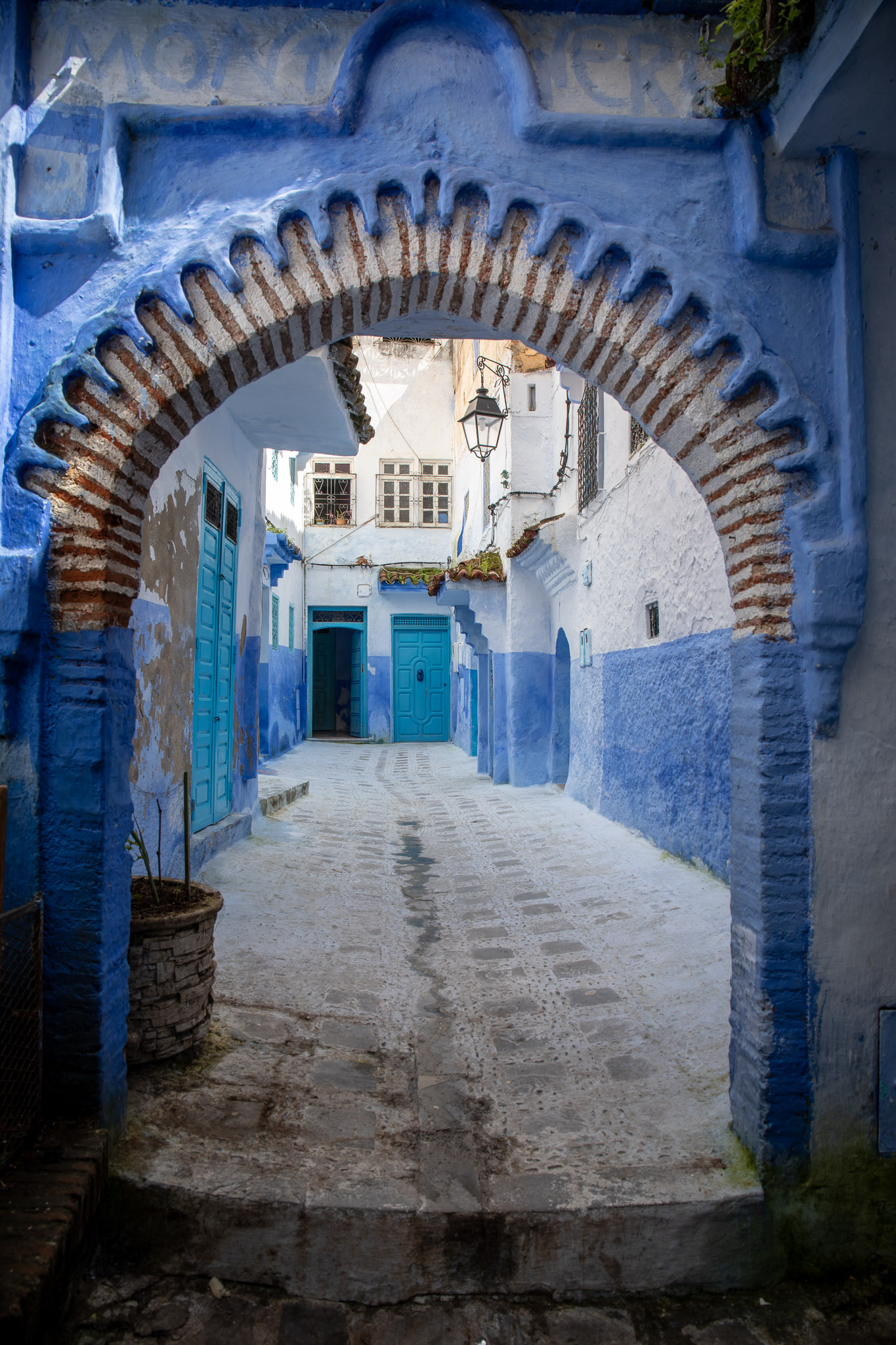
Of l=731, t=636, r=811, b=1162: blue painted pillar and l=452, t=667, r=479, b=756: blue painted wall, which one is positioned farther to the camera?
l=452, t=667, r=479, b=756: blue painted wall

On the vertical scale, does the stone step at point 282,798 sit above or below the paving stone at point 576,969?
above

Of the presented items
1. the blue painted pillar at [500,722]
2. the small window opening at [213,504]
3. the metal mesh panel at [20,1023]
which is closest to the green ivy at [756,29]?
the metal mesh panel at [20,1023]

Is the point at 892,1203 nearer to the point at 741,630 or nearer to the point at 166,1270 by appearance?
the point at 741,630

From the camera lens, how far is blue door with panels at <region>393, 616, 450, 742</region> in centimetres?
1931

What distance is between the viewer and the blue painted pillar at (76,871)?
9.07ft

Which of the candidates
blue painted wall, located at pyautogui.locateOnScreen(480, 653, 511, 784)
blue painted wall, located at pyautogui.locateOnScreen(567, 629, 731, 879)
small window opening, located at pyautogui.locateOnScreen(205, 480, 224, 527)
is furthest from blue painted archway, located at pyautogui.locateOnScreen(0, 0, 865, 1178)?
blue painted wall, located at pyautogui.locateOnScreen(480, 653, 511, 784)

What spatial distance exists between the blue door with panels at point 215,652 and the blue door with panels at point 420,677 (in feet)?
39.7

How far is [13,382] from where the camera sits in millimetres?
2855

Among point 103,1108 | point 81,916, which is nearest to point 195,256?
point 81,916

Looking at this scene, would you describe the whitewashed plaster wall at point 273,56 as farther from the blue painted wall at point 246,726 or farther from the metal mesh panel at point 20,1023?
the blue painted wall at point 246,726

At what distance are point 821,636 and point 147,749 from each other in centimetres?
369

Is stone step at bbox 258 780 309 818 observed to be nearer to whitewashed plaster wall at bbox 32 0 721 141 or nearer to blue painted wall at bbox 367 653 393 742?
whitewashed plaster wall at bbox 32 0 721 141

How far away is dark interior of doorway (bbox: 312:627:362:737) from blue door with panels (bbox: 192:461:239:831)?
14.4 metres

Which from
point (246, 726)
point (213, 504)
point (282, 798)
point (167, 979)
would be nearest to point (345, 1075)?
point (167, 979)
